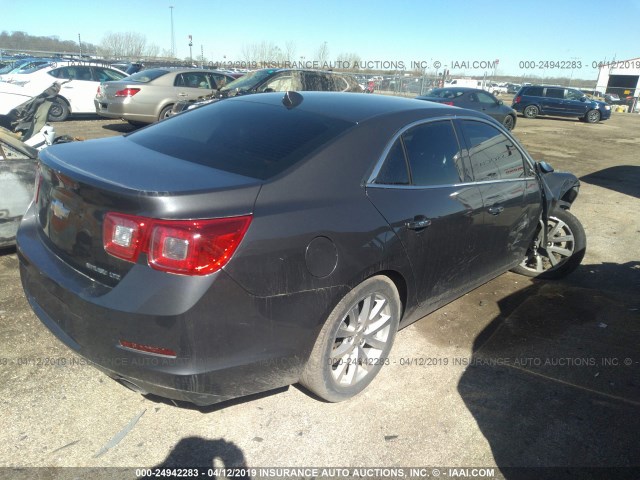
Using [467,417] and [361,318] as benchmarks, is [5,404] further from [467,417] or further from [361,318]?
[467,417]

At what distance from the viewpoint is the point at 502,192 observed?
3.63 meters

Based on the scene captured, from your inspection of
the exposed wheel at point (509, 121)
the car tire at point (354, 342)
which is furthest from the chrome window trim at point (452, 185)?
the exposed wheel at point (509, 121)

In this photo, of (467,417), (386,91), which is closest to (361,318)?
(467,417)

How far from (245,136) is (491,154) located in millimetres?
1944

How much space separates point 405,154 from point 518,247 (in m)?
1.74

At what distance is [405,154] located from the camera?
2.93 m

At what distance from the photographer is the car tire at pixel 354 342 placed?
8.23 feet

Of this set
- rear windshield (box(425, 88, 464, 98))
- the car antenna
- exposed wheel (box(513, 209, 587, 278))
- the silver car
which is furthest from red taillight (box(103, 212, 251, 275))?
rear windshield (box(425, 88, 464, 98))

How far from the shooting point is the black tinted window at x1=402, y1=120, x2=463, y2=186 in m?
2.98

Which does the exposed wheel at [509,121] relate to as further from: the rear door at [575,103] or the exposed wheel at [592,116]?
the exposed wheel at [592,116]

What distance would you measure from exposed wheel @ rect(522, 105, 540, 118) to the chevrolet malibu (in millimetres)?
24345

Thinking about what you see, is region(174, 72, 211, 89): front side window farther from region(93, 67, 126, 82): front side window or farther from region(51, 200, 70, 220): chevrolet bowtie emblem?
region(51, 200, 70, 220): chevrolet bowtie emblem

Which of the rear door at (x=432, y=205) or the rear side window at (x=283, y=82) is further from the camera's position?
the rear side window at (x=283, y=82)

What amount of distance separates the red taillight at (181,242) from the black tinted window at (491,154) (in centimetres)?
207
